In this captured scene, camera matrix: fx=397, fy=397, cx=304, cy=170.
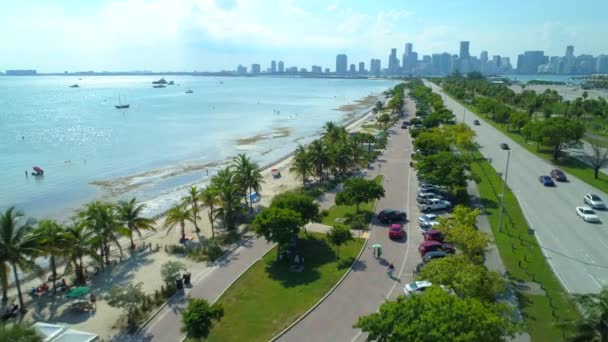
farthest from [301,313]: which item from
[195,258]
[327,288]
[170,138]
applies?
[170,138]

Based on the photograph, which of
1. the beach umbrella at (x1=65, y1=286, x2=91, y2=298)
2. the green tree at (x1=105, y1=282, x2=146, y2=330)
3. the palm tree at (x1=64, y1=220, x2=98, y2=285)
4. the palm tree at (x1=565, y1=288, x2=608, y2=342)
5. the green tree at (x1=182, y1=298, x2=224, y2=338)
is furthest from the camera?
the palm tree at (x1=64, y1=220, x2=98, y2=285)

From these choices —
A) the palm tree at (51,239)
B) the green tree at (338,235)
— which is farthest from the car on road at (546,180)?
the palm tree at (51,239)

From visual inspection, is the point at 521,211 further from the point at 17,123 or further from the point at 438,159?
the point at 17,123

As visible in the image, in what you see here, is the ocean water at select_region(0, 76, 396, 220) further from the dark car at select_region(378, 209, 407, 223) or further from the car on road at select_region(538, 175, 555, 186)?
the car on road at select_region(538, 175, 555, 186)

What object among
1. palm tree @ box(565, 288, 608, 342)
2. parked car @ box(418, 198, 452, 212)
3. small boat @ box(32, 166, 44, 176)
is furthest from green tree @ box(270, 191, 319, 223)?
small boat @ box(32, 166, 44, 176)

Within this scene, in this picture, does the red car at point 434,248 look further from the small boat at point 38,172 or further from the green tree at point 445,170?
the small boat at point 38,172

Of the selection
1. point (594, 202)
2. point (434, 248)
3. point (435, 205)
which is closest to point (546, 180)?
point (594, 202)
